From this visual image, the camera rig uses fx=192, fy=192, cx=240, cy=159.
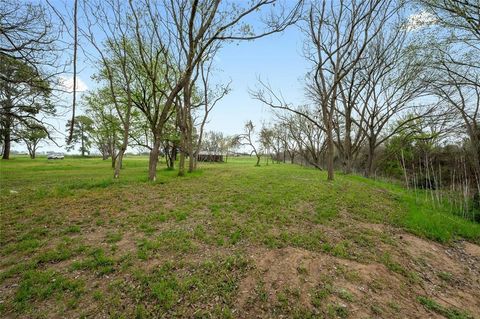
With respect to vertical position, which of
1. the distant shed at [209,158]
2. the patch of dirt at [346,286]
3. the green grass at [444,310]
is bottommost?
the green grass at [444,310]

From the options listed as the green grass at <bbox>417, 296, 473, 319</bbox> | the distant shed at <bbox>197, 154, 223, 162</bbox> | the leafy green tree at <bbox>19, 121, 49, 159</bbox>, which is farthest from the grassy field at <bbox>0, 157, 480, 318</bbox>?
the distant shed at <bbox>197, 154, 223, 162</bbox>

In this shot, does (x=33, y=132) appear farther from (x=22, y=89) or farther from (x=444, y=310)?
(x=444, y=310)

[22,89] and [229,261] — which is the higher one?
[22,89]

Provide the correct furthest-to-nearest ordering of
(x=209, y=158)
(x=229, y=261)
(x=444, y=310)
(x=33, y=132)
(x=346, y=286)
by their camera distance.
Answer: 1. (x=209, y=158)
2. (x=33, y=132)
3. (x=229, y=261)
4. (x=346, y=286)
5. (x=444, y=310)

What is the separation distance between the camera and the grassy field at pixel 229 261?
95.0 inches

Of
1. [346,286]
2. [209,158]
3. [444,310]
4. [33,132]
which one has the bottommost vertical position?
[444,310]

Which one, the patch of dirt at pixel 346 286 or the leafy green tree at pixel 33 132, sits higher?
the leafy green tree at pixel 33 132

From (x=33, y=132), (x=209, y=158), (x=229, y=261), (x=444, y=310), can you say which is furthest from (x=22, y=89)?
(x=209, y=158)

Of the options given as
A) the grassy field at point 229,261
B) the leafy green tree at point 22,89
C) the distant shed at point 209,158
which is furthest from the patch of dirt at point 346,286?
the distant shed at point 209,158

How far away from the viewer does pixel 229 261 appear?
3.30 meters

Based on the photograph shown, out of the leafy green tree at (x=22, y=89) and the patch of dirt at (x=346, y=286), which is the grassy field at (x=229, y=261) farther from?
the leafy green tree at (x=22, y=89)

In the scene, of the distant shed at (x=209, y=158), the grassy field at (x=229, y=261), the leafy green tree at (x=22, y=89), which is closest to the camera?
the grassy field at (x=229, y=261)

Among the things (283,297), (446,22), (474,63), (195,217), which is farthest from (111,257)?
(474,63)

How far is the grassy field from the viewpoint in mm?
2412
